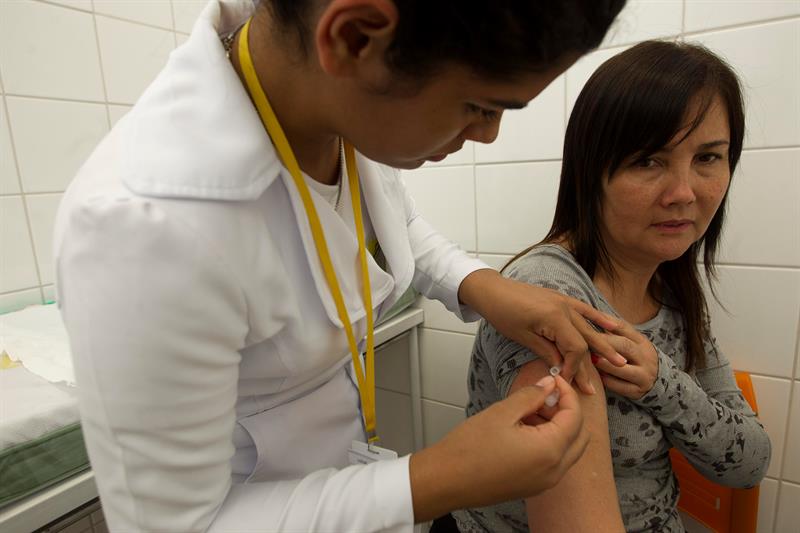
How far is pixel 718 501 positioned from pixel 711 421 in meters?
0.44

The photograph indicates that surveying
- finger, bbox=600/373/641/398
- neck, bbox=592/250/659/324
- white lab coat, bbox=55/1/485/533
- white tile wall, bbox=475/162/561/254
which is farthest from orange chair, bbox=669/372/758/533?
white lab coat, bbox=55/1/485/533

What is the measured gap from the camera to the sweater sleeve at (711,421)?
0.80m

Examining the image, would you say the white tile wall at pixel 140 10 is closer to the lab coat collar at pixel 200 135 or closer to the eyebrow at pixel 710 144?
the lab coat collar at pixel 200 135

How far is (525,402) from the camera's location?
513 millimetres

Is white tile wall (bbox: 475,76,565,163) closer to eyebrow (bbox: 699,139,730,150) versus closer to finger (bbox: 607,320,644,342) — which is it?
eyebrow (bbox: 699,139,730,150)

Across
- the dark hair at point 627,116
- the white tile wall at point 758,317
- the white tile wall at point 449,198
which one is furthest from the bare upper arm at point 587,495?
the white tile wall at point 449,198

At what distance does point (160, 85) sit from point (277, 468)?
463 mm

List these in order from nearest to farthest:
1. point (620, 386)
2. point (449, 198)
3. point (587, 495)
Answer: point (587, 495)
point (620, 386)
point (449, 198)

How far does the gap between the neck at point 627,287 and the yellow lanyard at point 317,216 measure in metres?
0.52

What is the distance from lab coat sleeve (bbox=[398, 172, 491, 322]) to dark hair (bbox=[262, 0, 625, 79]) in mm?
436

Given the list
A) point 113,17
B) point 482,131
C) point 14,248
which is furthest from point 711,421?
point 113,17

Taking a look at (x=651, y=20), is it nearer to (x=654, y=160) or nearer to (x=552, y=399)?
(x=654, y=160)

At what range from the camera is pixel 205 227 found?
40 cm

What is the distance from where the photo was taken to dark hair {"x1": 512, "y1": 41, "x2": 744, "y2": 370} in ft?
2.61
